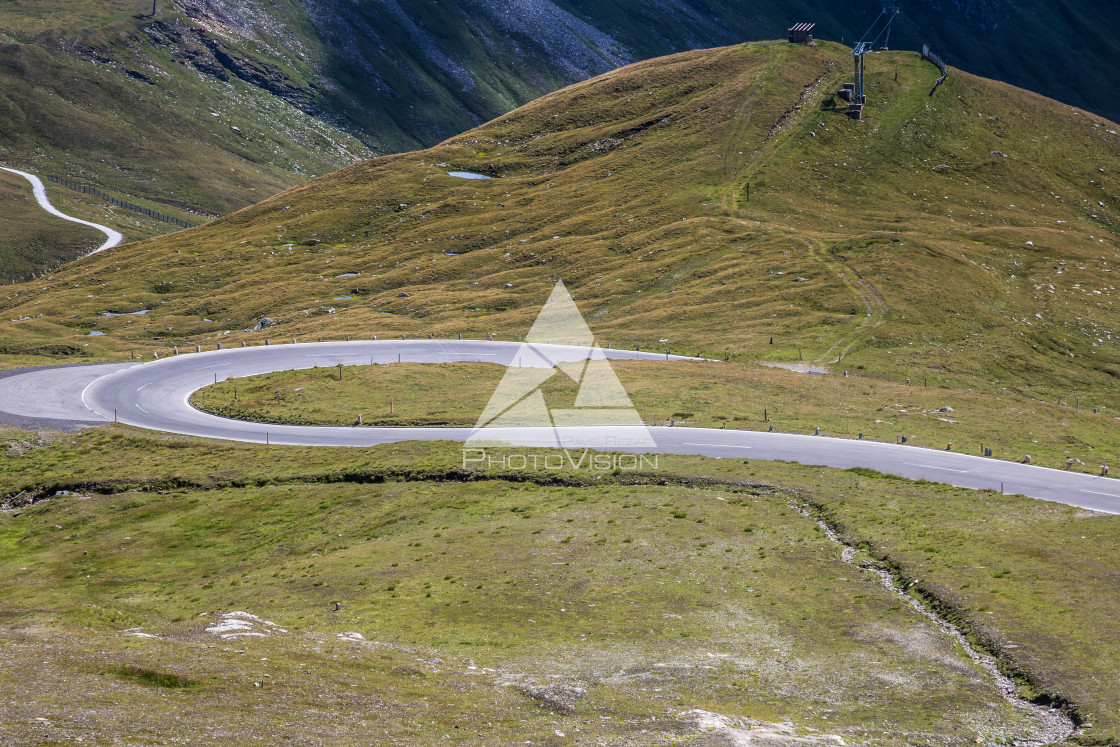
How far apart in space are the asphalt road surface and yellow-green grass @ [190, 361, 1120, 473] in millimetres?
2375

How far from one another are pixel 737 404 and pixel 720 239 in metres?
51.7

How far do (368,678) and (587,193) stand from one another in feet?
392

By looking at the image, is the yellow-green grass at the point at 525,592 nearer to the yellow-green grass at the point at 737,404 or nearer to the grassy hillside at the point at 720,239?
the yellow-green grass at the point at 737,404

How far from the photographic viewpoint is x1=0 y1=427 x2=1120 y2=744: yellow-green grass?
25.9 meters

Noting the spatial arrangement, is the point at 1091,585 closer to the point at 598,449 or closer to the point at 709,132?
the point at 598,449

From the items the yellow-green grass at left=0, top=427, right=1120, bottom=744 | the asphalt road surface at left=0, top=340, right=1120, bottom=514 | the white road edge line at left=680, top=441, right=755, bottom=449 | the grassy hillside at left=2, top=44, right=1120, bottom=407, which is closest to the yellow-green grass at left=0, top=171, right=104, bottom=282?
the grassy hillside at left=2, top=44, right=1120, bottom=407

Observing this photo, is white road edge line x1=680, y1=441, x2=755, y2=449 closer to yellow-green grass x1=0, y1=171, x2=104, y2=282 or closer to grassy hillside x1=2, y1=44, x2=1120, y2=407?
grassy hillside x1=2, y1=44, x2=1120, y2=407

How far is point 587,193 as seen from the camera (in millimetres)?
139625

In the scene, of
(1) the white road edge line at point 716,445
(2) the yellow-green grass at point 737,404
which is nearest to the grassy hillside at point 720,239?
(2) the yellow-green grass at point 737,404

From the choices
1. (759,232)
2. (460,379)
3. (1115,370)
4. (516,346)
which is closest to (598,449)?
(460,379)

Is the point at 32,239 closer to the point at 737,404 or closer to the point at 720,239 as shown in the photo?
the point at 720,239

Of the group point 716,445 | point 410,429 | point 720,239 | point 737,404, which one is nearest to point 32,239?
point 720,239

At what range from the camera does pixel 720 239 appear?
11438 cm

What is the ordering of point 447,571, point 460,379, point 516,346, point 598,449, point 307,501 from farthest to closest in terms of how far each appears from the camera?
point 516,346 < point 460,379 < point 598,449 < point 307,501 < point 447,571
